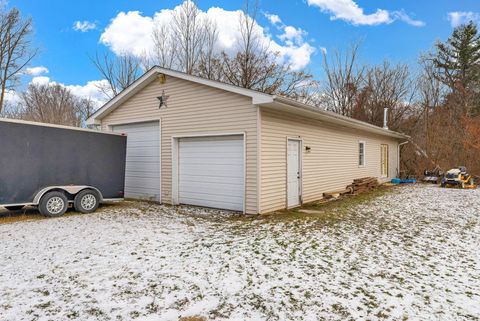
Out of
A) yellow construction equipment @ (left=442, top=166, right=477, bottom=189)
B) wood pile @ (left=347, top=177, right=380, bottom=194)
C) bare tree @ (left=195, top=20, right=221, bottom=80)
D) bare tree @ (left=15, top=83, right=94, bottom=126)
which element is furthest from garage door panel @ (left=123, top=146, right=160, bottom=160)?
bare tree @ (left=15, top=83, right=94, bottom=126)

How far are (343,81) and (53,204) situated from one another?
2036 cm

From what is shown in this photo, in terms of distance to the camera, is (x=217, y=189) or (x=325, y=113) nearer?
(x=217, y=189)

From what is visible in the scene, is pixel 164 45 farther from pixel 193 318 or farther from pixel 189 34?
pixel 193 318

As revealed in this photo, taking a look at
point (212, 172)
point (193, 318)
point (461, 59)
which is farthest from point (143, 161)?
point (461, 59)

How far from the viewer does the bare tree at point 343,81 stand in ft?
68.7

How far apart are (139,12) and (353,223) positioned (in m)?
17.0

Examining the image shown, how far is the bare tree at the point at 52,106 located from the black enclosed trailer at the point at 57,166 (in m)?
18.9

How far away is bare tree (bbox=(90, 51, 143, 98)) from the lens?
2145 centimetres

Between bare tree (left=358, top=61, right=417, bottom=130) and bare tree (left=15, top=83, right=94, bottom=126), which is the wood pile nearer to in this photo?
bare tree (left=358, top=61, right=417, bottom=130)

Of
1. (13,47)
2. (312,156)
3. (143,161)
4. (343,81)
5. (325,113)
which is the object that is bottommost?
(143,161)

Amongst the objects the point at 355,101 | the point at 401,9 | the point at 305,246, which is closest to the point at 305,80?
the point at 355,101

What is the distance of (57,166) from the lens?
6766mm

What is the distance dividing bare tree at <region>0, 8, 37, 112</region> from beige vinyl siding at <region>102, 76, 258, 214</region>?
12467mm

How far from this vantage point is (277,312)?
106 inches
